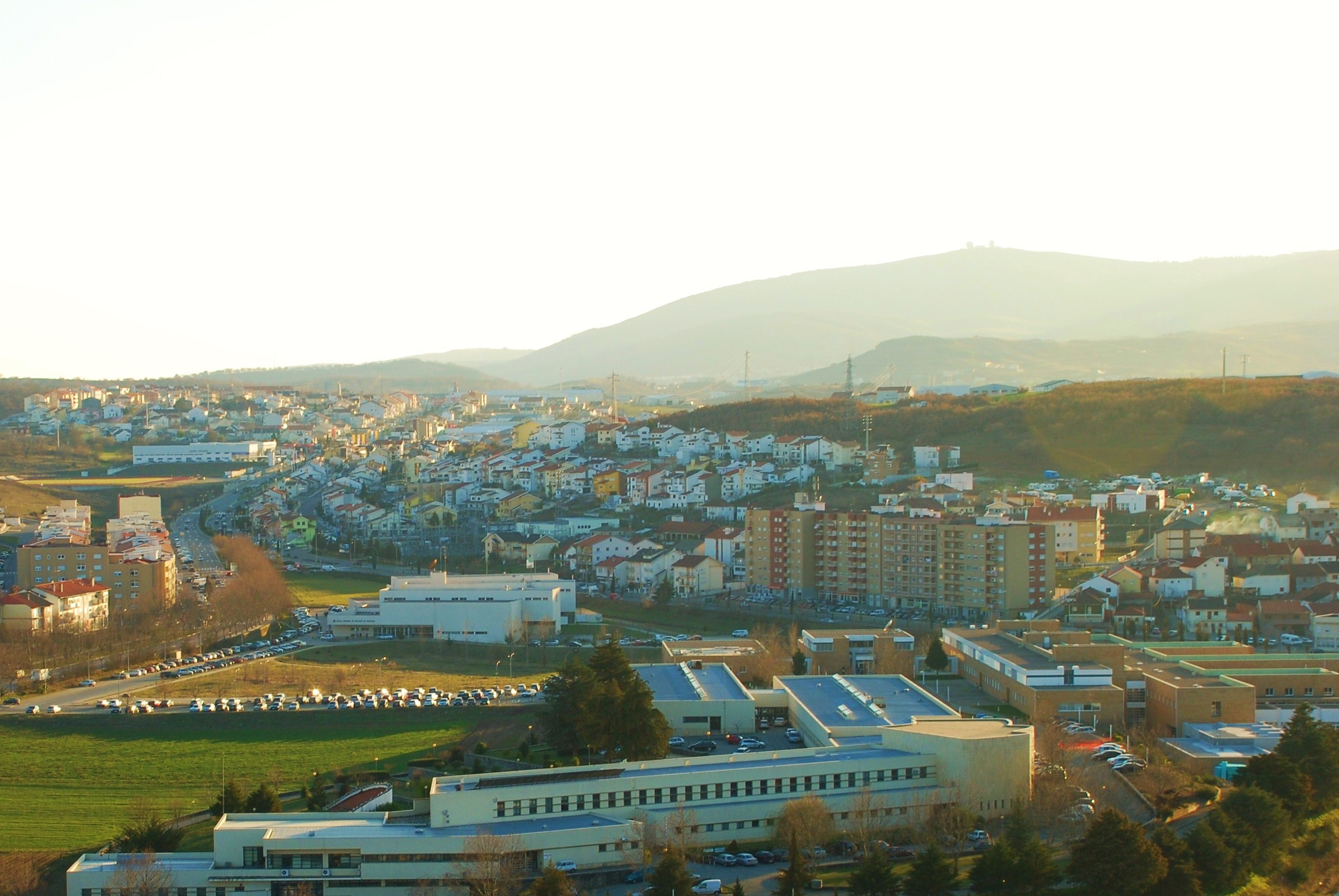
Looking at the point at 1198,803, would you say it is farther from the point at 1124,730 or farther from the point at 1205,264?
the point at 1205,264

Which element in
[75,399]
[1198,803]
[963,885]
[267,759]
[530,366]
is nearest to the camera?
[963,885]

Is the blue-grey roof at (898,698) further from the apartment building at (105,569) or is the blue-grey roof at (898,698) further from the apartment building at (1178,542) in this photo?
the apartment building at (105,569)

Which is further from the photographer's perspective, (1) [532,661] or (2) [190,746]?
(1) [532,661]

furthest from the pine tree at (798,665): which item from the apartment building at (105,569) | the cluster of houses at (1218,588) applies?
the apartment building at (105,569)

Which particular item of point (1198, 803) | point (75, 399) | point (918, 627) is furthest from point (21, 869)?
point (75, 399)

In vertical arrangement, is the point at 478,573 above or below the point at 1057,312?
below

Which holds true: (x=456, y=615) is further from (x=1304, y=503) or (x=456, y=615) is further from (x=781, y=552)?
(x=1304, y=503)
